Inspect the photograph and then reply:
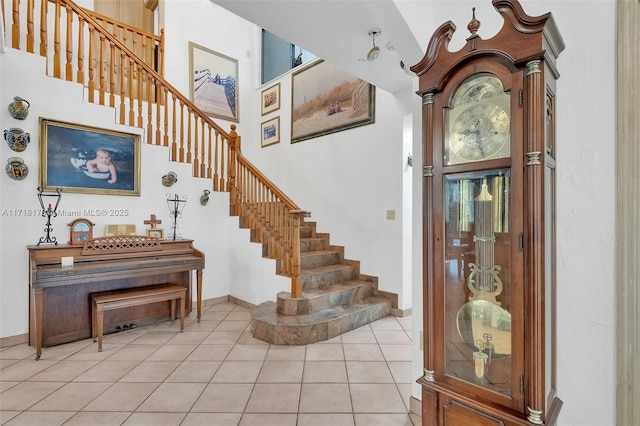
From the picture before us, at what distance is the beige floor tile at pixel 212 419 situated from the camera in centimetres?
182

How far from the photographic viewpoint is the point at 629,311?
3.64ft

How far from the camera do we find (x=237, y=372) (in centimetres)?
244

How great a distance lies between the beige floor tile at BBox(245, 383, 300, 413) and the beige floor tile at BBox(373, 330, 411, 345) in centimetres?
117

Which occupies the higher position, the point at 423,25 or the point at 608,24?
the point at 423,25

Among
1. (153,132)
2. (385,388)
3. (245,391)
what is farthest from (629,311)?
(153,132)

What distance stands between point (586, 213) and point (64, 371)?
368cm

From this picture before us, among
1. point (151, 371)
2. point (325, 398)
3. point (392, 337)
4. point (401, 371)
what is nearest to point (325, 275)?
point (392, 337)

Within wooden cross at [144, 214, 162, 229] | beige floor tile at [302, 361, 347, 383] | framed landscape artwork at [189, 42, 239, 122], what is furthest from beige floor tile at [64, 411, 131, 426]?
framed landscape artwork at [189, 42, 239, 122]

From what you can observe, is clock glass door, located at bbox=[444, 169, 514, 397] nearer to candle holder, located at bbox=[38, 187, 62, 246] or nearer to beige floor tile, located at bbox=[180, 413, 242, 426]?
beige floor tile, located at bbox=[180, 413, 242, 426]

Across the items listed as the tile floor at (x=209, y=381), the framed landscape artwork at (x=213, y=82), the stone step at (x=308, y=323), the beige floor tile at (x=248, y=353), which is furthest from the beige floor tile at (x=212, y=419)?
the framed landscape artwork at (x=213, y=82)

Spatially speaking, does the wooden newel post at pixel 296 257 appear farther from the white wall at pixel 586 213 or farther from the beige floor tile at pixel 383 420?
the white wall at pixel 586 213

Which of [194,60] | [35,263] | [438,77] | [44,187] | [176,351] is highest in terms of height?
[194,60]

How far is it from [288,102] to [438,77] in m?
4.54

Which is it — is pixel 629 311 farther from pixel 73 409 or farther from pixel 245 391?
pixel 73 409
